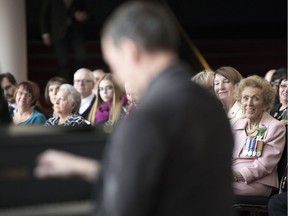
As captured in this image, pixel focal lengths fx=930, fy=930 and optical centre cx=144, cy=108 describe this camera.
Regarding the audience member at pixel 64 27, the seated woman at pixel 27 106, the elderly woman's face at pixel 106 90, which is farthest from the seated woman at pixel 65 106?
the audience member at pixel 64 27

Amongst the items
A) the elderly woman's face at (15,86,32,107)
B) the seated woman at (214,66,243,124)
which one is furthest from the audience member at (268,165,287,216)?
the elderly woman's face at (15,86,32,107)

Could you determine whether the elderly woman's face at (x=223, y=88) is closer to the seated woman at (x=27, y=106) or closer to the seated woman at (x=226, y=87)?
the seated woman at (x=226, y=87)

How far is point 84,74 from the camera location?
941cm

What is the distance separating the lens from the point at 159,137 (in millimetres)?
2477

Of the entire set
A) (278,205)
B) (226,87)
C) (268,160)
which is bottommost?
(278,205)

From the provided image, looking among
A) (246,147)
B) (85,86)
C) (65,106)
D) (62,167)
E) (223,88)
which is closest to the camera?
(62,167)

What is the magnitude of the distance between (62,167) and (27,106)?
570 centimetres

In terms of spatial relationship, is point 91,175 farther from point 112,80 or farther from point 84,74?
point 84,74

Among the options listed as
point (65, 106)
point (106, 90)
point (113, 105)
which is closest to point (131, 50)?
point (65, 106)

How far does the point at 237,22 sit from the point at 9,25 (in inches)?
237

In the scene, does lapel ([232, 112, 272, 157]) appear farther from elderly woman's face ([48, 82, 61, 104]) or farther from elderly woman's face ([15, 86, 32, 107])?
elderly woman's face ([48, 82, 61, 104])

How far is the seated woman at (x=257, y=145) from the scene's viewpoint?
6.38m

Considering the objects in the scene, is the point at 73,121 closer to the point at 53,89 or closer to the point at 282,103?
the point at 53,89

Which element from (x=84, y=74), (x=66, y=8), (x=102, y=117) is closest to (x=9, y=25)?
(x=66, y=8)
